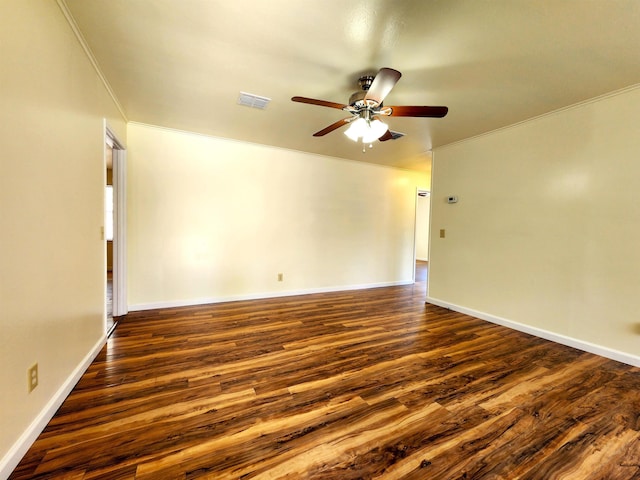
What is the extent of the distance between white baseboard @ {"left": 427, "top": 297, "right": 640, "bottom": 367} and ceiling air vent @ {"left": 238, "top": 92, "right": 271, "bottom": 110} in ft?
12.1

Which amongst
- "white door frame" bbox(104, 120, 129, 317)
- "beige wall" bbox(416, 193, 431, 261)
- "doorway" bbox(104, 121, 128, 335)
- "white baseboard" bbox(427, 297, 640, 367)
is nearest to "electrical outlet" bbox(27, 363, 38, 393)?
"doorway" bbox(104, 121, 128, 335)

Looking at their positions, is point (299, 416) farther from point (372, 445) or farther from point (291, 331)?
point (291, 331)

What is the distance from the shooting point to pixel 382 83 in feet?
5.88

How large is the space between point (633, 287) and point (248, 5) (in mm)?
3752

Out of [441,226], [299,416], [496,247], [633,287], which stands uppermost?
[441,226]

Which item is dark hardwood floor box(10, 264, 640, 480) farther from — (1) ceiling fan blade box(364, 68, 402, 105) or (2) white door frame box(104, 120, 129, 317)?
(1) ceiling fan blade box(364, 68, 402, 105)

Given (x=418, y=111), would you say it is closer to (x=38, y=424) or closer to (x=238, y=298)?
(x=38, y=424)

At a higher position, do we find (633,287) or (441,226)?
(441,226)

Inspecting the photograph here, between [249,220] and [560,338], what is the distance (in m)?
4.09

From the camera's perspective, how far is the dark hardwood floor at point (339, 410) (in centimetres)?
130

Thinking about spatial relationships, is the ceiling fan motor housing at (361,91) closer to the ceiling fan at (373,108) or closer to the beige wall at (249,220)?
the ceiling fan at (373,108)

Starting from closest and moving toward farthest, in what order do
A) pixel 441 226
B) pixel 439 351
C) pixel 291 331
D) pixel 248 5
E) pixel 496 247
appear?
pixel 248 5 → pixel 439 351 → pixel 291 331 → pixel 496 247 → pixel 441 226

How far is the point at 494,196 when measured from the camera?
341cm

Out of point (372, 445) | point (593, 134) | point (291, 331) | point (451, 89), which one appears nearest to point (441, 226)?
point (593, 134)
